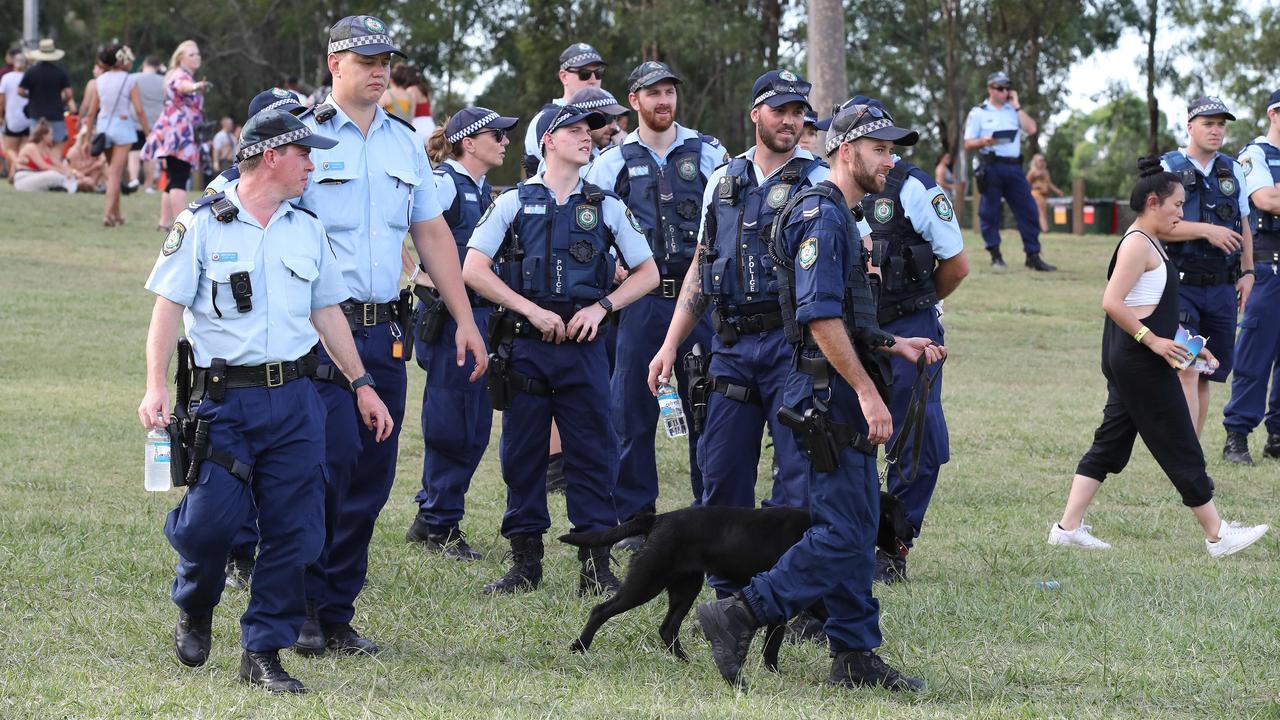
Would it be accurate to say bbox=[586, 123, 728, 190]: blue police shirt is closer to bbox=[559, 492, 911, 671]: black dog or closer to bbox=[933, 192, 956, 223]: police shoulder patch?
bbox=[933, 192, 956, 223]: police shoulder patch

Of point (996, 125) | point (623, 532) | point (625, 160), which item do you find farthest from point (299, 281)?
point (996, 125)

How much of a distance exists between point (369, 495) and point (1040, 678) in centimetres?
255

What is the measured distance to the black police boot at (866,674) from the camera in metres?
5.43

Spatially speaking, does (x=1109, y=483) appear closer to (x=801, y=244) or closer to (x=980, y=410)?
(x=980, y=410)

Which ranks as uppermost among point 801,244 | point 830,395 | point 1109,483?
point 801,244

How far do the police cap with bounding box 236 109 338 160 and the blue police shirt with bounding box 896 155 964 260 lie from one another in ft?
9.24

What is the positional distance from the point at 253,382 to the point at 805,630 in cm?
241

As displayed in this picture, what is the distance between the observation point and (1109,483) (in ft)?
32.1

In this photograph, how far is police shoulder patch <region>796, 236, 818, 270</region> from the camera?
5.28 meters

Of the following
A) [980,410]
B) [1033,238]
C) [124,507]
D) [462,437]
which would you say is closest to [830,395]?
[462,437]

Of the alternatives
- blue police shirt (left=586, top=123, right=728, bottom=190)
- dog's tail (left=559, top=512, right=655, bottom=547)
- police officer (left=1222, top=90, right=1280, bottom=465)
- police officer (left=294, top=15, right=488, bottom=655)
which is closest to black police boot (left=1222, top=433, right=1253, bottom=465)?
police officer (left=1222, top=90, right=1280, bottom=465)

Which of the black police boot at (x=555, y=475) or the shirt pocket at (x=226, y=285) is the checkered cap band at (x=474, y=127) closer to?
the black police boot at (x=555, y=475)

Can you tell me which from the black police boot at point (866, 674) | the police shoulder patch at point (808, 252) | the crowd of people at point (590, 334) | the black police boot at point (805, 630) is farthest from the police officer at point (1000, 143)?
the black police boot at point (866, 674)

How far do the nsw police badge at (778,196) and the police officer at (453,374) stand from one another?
1863mm
